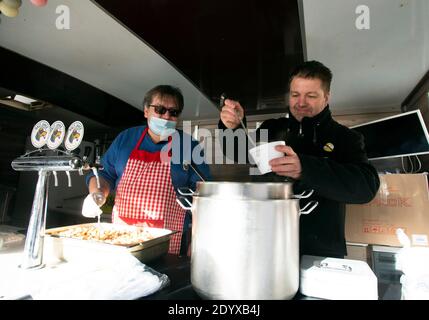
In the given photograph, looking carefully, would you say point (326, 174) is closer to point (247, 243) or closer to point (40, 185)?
point (247, 243)

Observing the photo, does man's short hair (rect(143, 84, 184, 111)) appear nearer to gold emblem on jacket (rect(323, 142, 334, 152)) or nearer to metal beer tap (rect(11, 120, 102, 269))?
metal beer tap (rect(11, 120, 102, 269))

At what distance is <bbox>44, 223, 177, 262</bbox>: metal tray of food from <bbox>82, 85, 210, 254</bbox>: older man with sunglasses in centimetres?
44

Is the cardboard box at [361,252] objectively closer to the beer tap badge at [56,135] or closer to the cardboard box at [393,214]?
the cardboard box at [393,214]

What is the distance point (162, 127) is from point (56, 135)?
672mm

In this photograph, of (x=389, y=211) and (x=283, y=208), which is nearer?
(x=283, y=208)

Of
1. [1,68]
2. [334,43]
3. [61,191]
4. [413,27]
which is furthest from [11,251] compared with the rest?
[413,27]

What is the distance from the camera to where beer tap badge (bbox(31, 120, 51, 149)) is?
837 millimetres

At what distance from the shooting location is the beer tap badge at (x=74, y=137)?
0.80 metres

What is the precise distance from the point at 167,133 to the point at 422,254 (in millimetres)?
1300

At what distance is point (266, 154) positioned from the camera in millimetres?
609

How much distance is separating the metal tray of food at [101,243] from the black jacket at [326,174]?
1.34 ft

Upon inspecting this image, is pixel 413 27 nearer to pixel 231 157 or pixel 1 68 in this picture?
pixel 231 157

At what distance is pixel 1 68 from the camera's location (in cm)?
150

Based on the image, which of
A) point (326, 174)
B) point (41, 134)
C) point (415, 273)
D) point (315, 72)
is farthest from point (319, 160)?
point (41, 134)
